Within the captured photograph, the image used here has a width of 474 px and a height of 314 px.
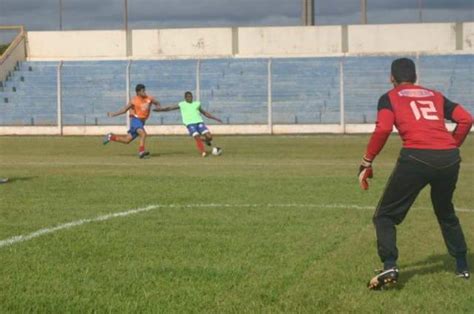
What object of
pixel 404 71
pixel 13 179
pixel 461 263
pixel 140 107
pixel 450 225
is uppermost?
pixel 404 71

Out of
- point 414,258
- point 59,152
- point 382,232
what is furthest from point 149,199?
point 59,152

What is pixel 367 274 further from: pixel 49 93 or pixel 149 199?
pixel 49 93

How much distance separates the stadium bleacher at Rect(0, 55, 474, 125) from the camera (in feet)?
148

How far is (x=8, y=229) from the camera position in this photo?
35.0ft

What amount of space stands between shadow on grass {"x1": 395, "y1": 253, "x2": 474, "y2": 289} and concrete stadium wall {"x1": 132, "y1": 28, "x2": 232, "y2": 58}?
46.0 m

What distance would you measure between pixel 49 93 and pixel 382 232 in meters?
42.1

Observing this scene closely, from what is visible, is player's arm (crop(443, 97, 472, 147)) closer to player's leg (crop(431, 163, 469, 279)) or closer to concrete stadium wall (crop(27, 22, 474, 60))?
player's leg (crop(431, 163, 469, 279))

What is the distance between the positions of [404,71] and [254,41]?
1839 inches

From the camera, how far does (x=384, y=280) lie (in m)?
7.41

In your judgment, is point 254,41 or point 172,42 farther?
point 172,42

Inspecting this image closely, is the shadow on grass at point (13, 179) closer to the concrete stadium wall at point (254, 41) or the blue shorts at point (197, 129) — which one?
the blue shorts at point (197, 129)

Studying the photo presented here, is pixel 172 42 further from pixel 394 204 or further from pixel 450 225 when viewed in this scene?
pixel 394 204

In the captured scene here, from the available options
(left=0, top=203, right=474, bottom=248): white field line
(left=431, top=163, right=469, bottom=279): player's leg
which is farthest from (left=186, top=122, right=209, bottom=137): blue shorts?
(left=431, top=163, right=469, bottom=279): player's leg

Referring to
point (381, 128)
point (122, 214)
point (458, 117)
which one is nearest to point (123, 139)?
point (122, 214)
